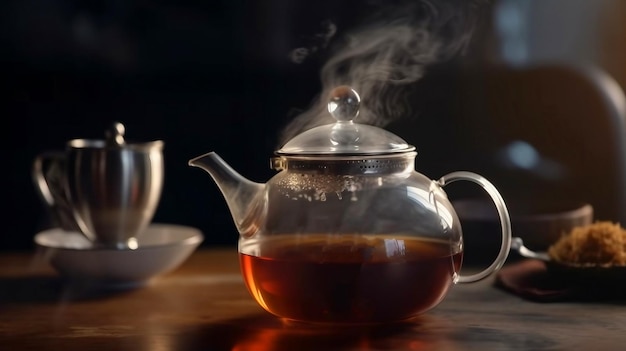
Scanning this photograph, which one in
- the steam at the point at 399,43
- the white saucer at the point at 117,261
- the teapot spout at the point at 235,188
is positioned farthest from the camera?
the steam at the point at 399,43

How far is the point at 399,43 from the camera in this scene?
4.71 feet

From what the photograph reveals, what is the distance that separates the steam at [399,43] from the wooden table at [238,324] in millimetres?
397

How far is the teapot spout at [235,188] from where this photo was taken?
1.03 meters

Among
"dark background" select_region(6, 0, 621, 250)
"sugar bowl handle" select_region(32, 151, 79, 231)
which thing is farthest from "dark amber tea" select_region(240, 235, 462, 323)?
"dark background" select_region(6, 0, 621, 250)

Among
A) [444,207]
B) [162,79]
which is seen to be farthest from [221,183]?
[162,79]

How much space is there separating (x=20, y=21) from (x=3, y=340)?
0.87 metres

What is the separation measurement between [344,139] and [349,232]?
0.10 metres

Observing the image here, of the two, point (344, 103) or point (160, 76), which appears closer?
point (344, 103)

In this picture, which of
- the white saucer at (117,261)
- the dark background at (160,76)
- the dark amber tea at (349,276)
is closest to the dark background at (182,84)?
the dark background at (160,76)

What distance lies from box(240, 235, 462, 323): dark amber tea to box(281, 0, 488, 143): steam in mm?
465

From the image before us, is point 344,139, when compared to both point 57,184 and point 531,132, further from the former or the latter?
point 531,132

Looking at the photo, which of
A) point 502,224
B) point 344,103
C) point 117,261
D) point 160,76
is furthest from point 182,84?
point 502,224

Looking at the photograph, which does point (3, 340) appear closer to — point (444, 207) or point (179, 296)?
point (179, 296)

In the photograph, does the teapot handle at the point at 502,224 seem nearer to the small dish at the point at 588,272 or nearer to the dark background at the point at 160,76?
the small dish at the point at 588,272
